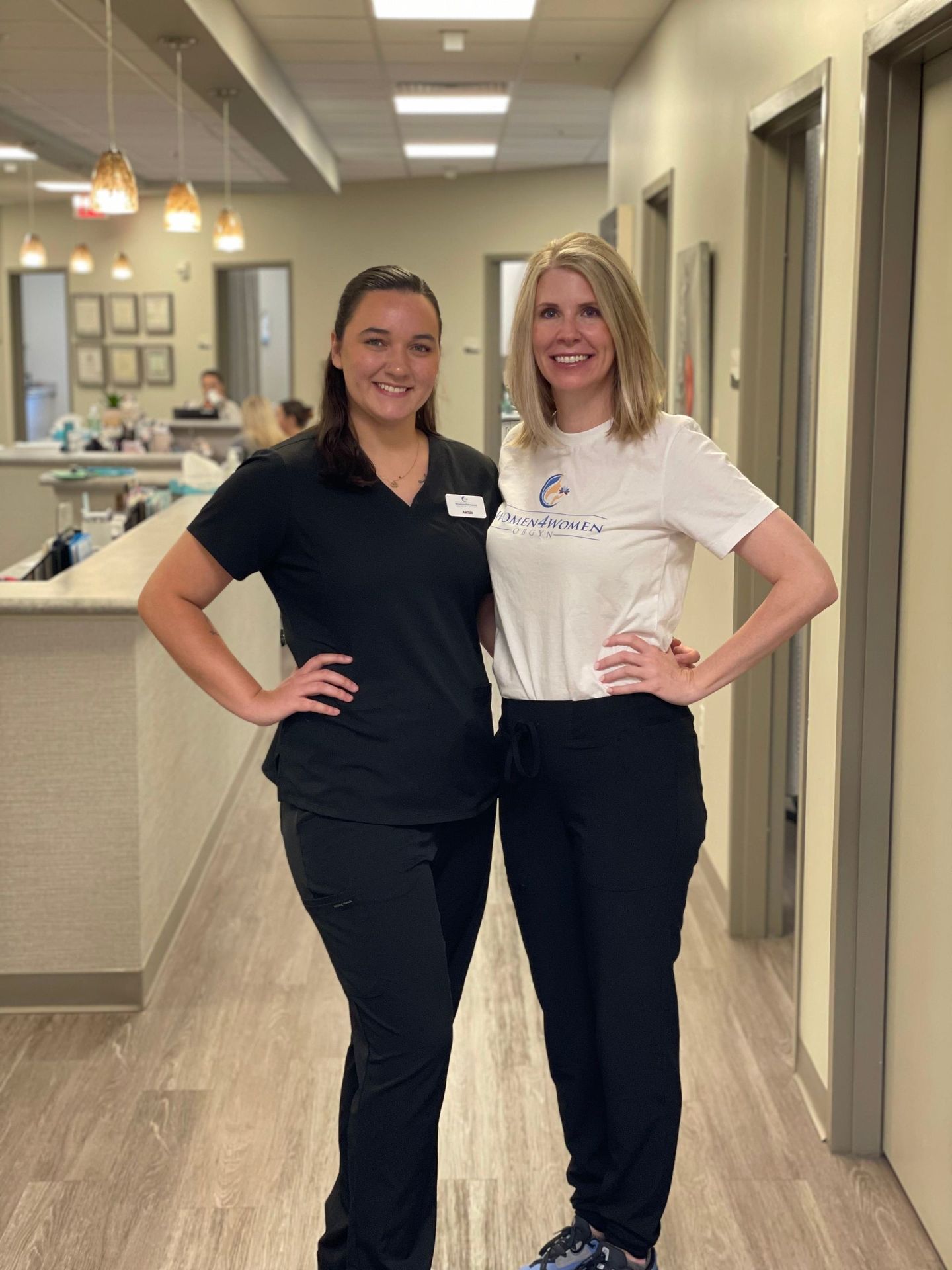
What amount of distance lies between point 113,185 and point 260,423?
3.34m

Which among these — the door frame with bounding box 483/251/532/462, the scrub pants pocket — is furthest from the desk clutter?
the door frame with bounding box 483/251/532/462

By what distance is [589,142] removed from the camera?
10914 mm

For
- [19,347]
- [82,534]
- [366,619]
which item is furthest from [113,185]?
[19,347]

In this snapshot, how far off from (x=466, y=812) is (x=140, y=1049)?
1570 mm

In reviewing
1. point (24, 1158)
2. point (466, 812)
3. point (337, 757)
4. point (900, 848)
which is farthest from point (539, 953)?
point (24, 1158)

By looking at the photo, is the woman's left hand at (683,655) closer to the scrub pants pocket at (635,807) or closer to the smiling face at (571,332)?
the scrub pants pocket at (635,807)

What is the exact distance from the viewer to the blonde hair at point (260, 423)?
8453 mm

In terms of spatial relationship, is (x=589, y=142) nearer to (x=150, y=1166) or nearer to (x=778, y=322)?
(x=778, y=322)

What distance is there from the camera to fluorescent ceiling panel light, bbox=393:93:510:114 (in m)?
8.78

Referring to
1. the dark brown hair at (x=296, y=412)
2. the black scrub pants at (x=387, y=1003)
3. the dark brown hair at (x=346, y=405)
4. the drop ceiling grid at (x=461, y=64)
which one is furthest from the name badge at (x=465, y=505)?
the dark brown hair at (x=296, y=412)

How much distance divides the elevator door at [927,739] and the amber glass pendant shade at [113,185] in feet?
11.9

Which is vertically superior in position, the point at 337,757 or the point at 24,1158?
the point at 337,757

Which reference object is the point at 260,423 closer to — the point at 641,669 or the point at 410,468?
the point at 410,468

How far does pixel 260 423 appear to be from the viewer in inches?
336
